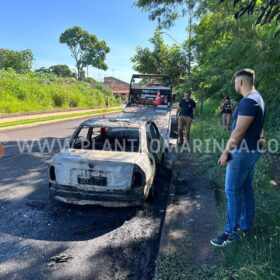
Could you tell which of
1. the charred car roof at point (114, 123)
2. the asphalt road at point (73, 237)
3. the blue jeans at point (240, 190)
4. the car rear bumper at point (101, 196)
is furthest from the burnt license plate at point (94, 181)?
the blue jeans at point (240, 190)

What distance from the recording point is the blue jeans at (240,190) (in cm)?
343

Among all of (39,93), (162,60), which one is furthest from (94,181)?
(39,93)

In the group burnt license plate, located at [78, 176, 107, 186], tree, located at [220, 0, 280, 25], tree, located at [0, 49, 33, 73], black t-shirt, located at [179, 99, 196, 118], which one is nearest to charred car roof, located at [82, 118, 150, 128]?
burnt license plate, located at [78, 176, 107, 186]

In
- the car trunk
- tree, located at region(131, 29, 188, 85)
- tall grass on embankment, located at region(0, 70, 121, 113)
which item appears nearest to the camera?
the car trunk

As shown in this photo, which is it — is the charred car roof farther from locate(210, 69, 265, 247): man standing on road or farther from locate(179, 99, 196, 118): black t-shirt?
locate(179, 99, 196, 118): black t-shirt

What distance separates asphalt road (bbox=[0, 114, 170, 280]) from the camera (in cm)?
344

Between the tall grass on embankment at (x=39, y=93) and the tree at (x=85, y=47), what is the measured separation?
24.8 m

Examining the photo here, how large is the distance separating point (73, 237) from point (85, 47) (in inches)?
2526

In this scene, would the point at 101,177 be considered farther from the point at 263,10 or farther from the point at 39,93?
the point at 39,93

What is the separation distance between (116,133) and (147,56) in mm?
17846

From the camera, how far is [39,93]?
2859 centimetres

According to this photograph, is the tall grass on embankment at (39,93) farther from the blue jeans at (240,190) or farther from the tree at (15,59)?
the blue jeans at (240,190)

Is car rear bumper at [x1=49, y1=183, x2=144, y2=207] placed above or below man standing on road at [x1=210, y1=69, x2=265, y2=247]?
below

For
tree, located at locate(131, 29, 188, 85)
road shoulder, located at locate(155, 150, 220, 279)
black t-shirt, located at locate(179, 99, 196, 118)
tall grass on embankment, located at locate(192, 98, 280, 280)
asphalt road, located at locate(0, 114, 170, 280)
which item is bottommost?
asphalt road, located at locate(0, 114, 170, 280)
